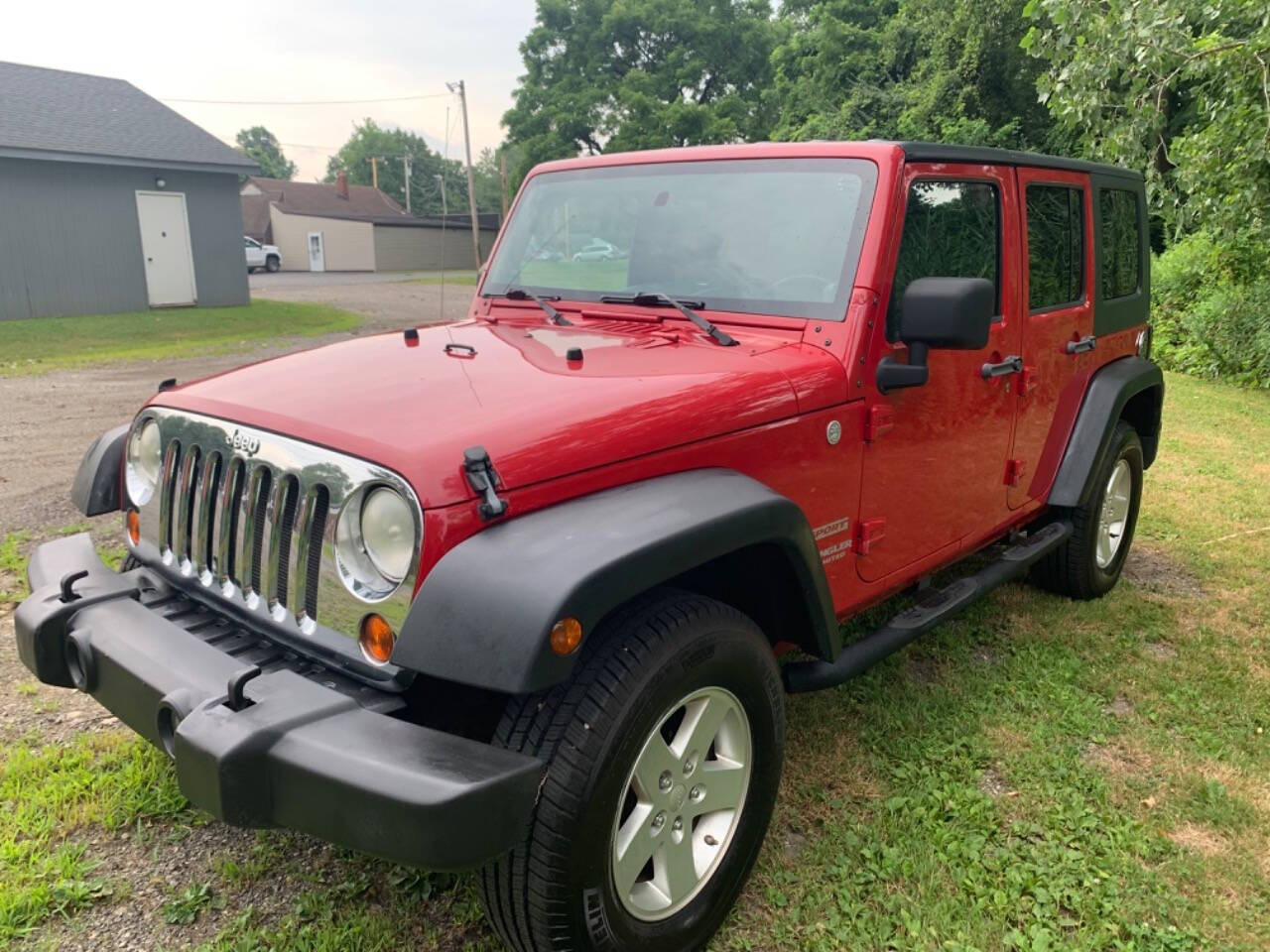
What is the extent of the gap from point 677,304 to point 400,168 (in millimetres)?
93800

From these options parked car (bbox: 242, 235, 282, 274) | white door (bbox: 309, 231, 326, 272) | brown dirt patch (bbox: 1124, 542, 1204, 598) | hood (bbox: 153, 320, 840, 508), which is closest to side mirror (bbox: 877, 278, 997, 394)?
hood (bbox: 153, 320, 840, 508)

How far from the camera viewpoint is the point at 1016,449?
376cm

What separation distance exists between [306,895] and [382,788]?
1.02 meters

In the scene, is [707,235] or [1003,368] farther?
[1003,368]

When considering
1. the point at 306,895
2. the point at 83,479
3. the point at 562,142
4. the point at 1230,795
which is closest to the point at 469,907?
the point at 306,895

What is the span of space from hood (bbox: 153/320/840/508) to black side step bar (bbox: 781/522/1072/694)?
78 cm

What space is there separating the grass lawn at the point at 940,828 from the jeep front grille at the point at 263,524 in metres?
0.83

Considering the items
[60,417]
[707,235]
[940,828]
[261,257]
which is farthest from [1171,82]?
[261,257]

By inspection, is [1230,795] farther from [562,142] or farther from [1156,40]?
[562,142]

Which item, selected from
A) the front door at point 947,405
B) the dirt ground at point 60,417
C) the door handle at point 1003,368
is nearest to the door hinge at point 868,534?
the front door at point 947,405

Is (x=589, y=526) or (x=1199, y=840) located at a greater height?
(x=589, y=526)

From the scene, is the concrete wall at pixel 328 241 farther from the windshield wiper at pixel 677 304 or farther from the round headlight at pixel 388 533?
the round headlight at pixel 388 533

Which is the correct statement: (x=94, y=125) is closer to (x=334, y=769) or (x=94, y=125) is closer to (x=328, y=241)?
(x=334, y=769)

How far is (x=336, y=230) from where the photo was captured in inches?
1818
